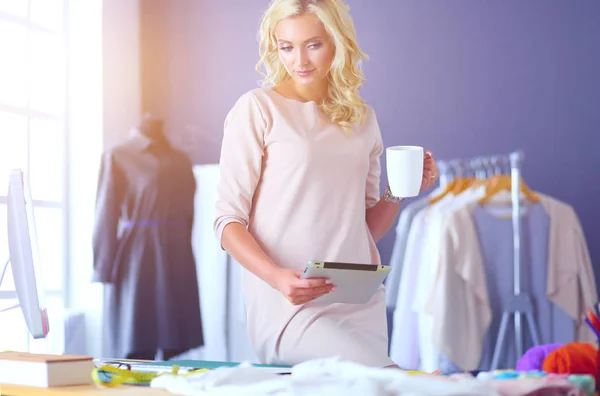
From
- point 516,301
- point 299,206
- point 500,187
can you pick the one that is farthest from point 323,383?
point 500,187

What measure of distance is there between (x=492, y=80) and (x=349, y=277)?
5.87 feet

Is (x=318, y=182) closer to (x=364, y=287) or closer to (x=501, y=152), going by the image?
(x=364, y=287)

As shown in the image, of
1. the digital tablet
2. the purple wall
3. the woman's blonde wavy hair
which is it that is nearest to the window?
the purple wall

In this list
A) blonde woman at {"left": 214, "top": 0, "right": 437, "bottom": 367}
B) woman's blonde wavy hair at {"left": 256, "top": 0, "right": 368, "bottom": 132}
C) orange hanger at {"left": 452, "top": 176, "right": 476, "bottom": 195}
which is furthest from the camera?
orange hanger at {"left": 452, "top": 176, "right": 476, "bottom": 195}

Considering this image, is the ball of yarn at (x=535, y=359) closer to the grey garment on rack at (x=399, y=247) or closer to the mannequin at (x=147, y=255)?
the grey garment on rack at (x=399, y=247)

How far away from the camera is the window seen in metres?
3.46

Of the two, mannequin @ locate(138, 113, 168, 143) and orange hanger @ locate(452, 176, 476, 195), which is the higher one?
mannequin @ locate(138, 113, 168, 143)

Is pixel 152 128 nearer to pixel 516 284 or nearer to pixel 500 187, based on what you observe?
pixel 500 187

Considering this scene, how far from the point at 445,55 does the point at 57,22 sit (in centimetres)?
166

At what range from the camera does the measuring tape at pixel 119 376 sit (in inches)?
52.5

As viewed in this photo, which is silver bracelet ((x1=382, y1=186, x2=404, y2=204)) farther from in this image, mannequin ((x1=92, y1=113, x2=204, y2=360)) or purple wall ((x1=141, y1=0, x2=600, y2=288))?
mannequin ((x1=92, y1=113, x2=204, y2=360))

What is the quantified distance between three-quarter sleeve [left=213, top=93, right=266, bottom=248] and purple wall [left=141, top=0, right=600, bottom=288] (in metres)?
1.58

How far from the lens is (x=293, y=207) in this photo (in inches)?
73.4

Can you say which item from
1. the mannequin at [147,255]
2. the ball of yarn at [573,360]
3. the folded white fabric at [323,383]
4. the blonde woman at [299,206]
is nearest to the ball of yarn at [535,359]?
the ball of yarn at [573,360]
